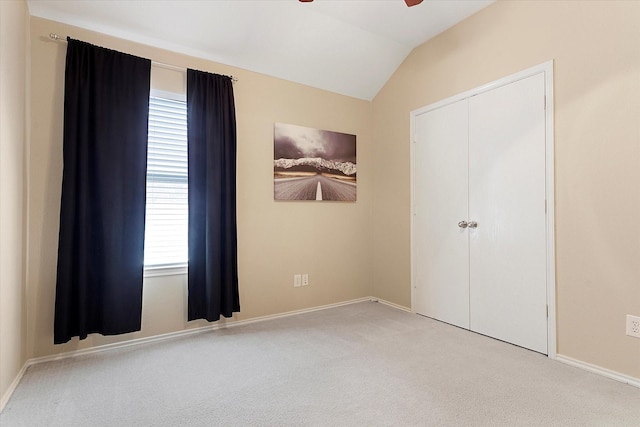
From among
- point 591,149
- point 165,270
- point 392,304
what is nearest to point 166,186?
point 165,270

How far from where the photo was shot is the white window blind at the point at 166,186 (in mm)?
2902

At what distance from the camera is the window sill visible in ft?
9.35

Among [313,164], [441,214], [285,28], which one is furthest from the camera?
[313,164]

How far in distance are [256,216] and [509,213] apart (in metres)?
2.27

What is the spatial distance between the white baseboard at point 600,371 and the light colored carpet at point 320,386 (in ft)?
0.19

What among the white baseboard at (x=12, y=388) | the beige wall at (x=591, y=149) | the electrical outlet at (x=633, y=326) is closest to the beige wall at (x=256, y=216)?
the white baseboard at (x=12, y=388)

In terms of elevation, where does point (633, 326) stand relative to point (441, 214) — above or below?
below

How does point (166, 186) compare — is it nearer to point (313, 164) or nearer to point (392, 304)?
point (313, 164)

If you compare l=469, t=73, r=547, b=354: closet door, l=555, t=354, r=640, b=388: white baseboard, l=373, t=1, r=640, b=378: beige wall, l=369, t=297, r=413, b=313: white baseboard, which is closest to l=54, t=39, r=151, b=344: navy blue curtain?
l=369, t=297, r=413, b=313: white baseboard

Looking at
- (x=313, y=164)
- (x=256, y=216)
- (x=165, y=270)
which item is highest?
(x=313, y=164)

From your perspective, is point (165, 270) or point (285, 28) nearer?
point (165, 270)

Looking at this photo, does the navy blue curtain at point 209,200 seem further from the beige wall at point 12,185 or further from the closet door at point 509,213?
the closet door at point 509,213

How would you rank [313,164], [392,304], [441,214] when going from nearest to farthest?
[441,214] → [313,164] → [392,304]

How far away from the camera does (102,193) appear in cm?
256
